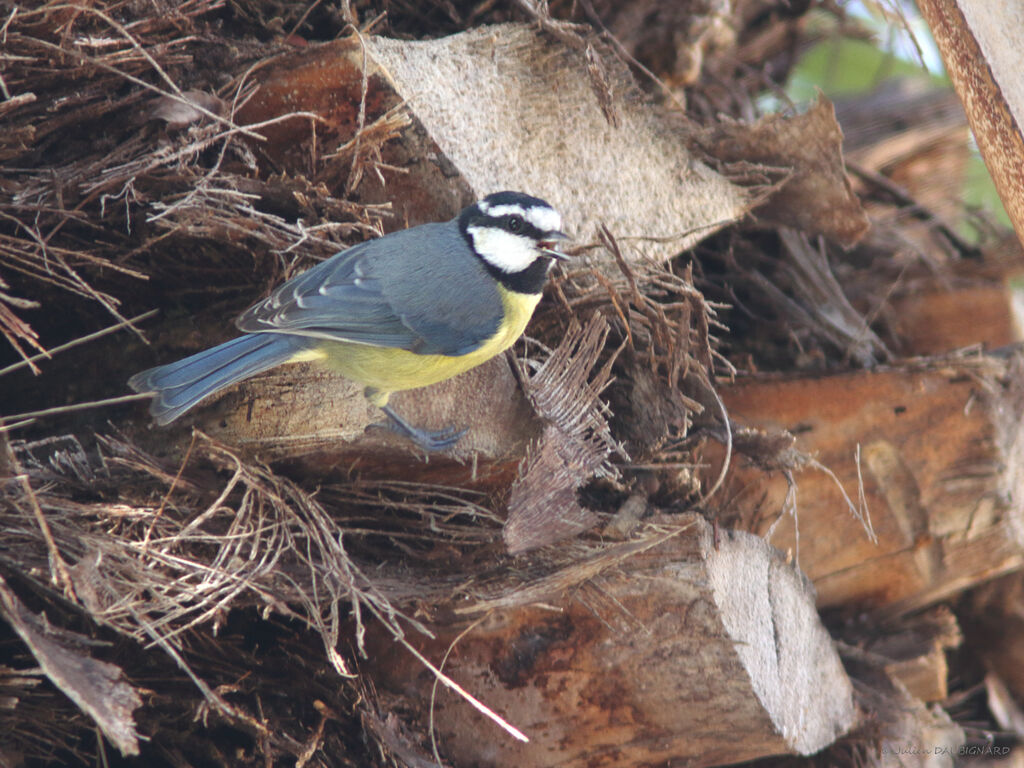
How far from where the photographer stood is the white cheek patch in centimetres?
268

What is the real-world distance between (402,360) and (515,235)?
0.45 m

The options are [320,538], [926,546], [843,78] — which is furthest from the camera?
[843,78]

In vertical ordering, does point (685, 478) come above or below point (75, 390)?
above

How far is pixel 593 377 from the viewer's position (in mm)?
2764

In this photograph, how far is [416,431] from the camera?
2514 mm

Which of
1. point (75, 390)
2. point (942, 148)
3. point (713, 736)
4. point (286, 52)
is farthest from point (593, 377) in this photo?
point (942, 148)

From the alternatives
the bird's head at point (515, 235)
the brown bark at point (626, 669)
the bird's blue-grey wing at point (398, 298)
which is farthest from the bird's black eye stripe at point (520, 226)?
the brown bark at point (626, 669)

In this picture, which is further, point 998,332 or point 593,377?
point 998,332

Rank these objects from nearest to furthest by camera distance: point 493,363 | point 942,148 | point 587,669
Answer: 1. point 587,669
2. point 493,363
3. point 942,148

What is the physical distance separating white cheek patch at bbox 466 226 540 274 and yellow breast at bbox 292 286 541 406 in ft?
0.32

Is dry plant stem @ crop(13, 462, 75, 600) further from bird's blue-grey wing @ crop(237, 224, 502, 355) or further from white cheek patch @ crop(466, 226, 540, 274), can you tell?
white cheek patch @ crop(466, 226, 540, 274)

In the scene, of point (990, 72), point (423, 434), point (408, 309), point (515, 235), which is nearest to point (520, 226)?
point (515, 235)

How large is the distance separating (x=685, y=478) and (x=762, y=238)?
1.25 m

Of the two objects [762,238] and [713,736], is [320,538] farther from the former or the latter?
[762,238]
